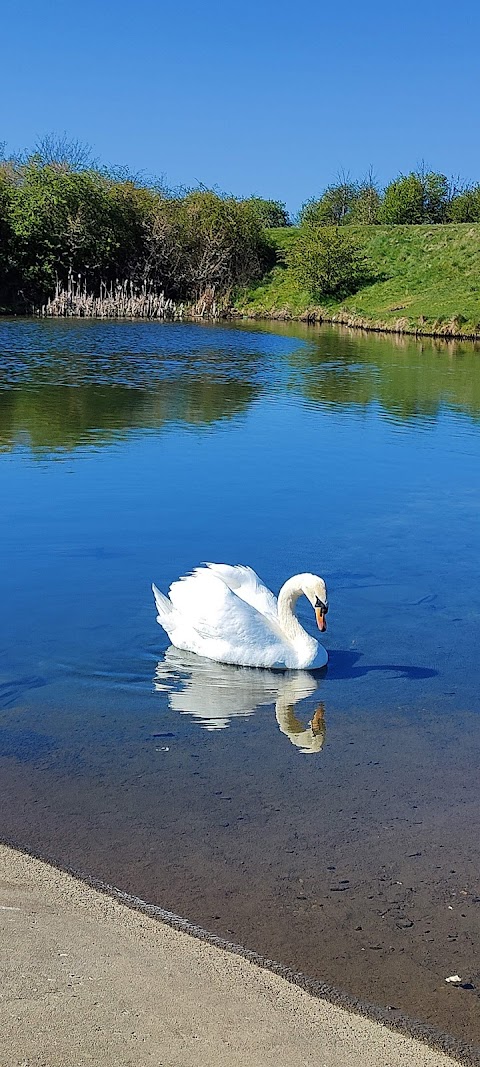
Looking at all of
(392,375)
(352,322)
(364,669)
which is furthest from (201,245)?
(364,669)

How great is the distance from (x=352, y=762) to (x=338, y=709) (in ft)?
2.72

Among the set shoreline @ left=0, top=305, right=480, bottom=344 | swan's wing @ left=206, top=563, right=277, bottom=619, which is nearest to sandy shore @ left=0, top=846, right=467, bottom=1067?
swan's wing @ left=206, top=563, right=277, bottom=619

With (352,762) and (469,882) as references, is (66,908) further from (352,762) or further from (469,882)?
(352,762)

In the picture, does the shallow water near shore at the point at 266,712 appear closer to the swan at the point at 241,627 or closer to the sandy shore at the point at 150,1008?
the swan at the point at 241,627

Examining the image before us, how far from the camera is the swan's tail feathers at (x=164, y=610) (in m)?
7.52

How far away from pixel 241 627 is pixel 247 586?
63 cm

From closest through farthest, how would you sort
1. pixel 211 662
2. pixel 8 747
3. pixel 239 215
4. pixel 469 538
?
pixel 8 747 → pixel 211 662 → pixel 469 538 → pixel 239 215

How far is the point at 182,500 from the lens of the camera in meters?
12.6

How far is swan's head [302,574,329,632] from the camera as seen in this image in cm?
731

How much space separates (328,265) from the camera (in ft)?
186

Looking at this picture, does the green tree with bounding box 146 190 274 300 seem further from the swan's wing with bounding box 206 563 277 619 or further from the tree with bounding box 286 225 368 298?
the swan's wing with bounding box 206 563 277 619

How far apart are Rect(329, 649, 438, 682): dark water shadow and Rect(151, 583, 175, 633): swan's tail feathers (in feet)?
4.05

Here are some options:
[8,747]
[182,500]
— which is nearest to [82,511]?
[182,500]

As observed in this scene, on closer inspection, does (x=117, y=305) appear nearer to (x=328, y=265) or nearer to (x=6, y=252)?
(x=6, y=252)
